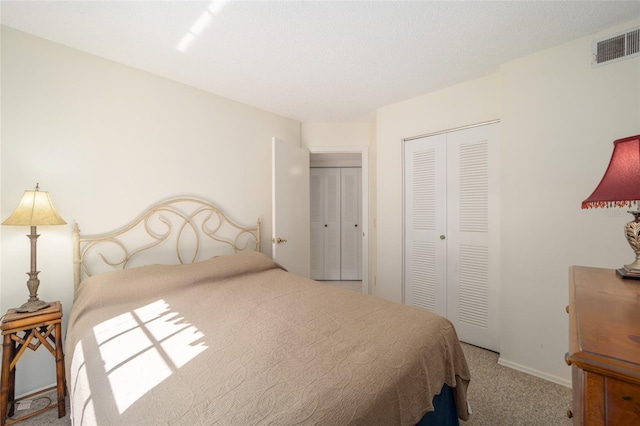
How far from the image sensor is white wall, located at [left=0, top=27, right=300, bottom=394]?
1.69m

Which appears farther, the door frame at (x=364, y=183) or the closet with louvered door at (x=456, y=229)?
the door frame at (x=364, y=183)

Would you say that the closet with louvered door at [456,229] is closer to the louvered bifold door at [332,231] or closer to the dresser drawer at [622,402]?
the louvered bifold door at [332,231]

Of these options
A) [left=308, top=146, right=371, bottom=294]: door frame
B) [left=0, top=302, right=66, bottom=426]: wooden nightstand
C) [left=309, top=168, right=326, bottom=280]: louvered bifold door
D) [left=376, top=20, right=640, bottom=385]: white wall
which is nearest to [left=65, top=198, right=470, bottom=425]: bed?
[left=0, top=302, right=66, bottom=426]: wooden nightstand

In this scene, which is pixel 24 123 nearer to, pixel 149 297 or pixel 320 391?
pixel 149 297

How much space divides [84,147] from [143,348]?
1610 mm

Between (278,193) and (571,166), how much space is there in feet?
8.14

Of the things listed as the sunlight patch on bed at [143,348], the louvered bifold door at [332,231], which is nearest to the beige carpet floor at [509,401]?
the sunlight patch on bed at [143,348]

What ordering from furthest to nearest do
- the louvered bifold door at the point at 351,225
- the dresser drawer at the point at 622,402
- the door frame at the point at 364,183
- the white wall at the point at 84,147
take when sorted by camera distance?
the louvered bifold door at the point at 351,225, the door frame at the point at 364,183, the white wall at the point at 84,147, the dresser drawer at the point at 622,402

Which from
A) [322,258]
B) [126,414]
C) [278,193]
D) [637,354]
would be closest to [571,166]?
[637,354]

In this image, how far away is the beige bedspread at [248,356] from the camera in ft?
2.74

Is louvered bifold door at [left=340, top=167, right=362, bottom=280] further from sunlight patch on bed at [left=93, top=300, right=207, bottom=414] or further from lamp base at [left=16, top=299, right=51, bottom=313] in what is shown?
lamp base at [left=16, top=299, right=51, bottom=313]

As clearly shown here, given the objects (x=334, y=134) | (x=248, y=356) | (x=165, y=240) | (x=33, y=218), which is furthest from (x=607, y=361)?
(x=334, y=134)

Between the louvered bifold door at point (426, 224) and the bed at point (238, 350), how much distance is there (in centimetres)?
125

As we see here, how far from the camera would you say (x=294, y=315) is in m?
1.51
